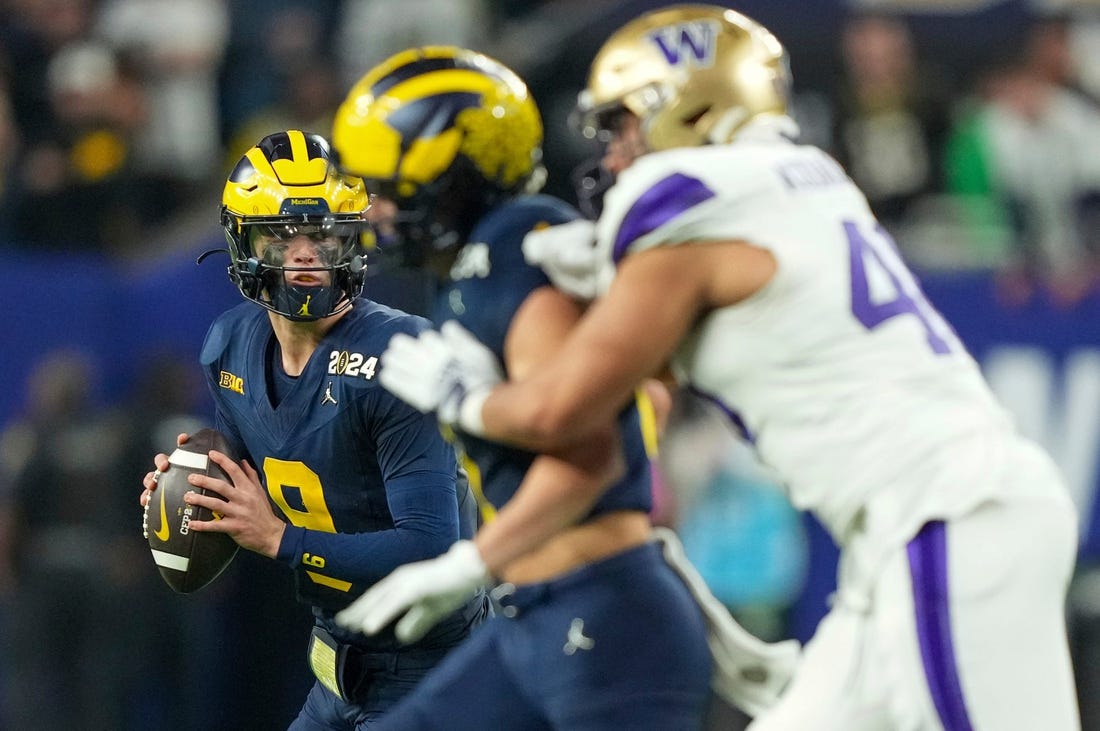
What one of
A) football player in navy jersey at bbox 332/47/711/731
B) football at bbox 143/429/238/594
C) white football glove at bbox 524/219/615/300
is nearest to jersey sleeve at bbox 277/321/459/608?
football at bbox 143/429/238/594

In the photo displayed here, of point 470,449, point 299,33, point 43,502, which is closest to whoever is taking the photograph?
point 470,449

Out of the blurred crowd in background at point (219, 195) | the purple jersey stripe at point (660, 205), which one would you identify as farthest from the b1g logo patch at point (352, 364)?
the blurred crowd in background at point (219, 195)

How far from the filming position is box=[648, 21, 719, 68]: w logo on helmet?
3422 mm

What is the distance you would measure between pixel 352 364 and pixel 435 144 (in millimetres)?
658

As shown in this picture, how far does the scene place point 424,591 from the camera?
3309 millimetres

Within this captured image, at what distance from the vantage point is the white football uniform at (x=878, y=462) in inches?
124

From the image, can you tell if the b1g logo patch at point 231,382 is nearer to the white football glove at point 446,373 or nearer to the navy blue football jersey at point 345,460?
the navy blue football jersey at point 345,460

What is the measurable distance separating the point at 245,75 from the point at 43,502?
2374 mm

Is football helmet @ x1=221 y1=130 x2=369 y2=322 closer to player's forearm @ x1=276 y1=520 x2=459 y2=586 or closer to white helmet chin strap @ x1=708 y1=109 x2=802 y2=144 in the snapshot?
player's forearm @ x1=276 y1=520 x2=459 y2=586

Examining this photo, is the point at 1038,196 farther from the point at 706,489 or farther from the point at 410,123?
the point at 410,123

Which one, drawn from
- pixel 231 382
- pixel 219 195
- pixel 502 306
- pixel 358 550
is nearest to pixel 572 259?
pixel 502 306

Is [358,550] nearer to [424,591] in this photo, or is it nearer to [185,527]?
[185,527]

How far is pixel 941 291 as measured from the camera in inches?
297

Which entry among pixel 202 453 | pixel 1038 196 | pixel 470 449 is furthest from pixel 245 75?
pixel 470 449
